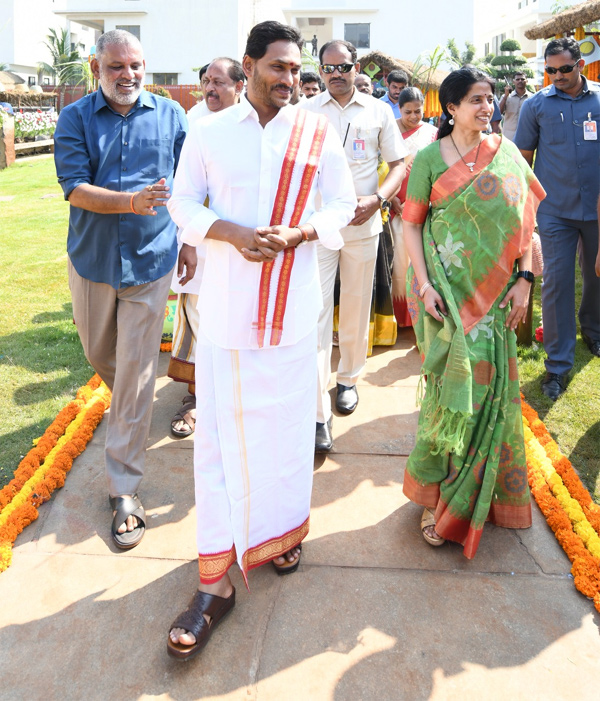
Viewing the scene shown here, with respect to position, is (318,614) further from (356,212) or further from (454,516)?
(356,212)

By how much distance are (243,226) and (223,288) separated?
0.26m

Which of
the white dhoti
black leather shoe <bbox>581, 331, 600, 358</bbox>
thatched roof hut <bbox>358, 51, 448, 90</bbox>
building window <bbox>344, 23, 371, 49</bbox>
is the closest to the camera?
the white dhoti

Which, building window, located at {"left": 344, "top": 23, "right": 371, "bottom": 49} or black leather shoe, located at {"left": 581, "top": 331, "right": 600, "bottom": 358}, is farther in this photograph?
building window, located at {"left": 344, "top": 23, "right": 371, "bottom": 49}

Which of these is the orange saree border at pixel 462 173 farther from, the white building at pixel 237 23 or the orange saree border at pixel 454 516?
the white building at pixel 237 23

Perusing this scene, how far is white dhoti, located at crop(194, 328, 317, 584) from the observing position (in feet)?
8.70

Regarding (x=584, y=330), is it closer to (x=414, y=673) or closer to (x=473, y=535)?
(x=473, y=535)

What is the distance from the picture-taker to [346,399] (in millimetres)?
4629

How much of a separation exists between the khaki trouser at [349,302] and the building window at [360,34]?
40.9 meters

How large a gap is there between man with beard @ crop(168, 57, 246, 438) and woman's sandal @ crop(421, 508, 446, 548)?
1655 mm

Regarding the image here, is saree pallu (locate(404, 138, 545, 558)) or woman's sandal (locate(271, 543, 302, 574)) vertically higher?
saree pallu (locate(404, 138, 545, 558))

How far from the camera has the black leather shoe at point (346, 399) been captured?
4.58m

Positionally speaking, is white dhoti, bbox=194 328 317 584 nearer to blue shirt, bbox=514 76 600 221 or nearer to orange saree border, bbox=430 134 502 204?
orange saree border, bbox=430 134 502 204

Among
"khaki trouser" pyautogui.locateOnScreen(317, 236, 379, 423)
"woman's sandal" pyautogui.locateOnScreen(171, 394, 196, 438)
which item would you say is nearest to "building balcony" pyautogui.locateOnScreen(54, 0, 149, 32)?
"khaki trouser" pyautogui.locateOnScreen(317, 236, 379, 423)

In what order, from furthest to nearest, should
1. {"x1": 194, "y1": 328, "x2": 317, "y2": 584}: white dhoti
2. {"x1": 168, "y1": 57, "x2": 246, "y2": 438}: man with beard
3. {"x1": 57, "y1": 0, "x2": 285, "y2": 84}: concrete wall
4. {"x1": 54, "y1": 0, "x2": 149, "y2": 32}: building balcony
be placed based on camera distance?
{"x1": 54, "y1": 0, "x2": 149, "y2": 32}: building balcony
{"x1": 57, "y1": 0, "x2": 285, "y2": 84}: concrete wall
{"x1": 168, "y1": 57, "x2": 246, "y2": 438}: man with beard
{"x1": 194, "y1": 328, "x2": 317, "y2": 584}: white dhoti
